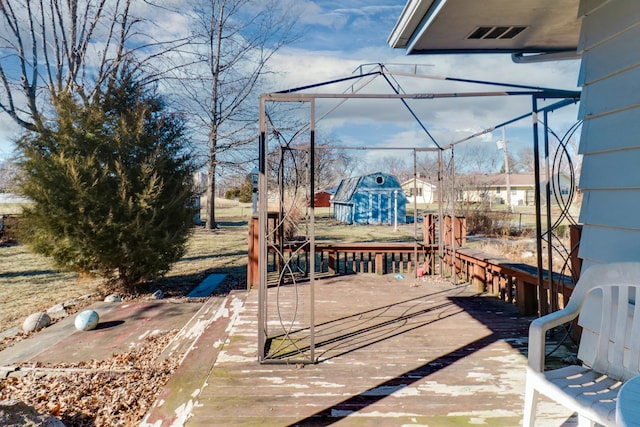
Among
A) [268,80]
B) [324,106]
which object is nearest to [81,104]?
[324,106]

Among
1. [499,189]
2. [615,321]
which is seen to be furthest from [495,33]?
[499,189]

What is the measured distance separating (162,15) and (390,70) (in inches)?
342

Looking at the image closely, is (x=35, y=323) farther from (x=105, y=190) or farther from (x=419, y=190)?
(x=419, y=190)

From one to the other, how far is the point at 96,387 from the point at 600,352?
9.93 ft

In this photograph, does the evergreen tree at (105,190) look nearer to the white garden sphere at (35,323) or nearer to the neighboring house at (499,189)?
the white garden sphere at (35,323)

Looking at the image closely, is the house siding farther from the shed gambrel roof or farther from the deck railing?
the shed gambrel roof

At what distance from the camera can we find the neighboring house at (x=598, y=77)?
70.9 inches

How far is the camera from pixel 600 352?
1674 mm

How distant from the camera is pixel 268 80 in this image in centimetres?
1353

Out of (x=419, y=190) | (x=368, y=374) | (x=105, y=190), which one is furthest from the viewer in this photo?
(x=419, y=190)

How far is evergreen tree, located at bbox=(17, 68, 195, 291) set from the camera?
5.31m

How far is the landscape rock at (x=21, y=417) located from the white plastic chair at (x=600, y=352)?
2.28 m

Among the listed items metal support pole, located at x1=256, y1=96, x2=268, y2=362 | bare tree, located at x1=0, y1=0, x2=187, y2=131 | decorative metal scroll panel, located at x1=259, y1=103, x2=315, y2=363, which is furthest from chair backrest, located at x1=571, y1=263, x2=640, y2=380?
bare tree, located at x1=0, y1=0, x2=187, y2=131

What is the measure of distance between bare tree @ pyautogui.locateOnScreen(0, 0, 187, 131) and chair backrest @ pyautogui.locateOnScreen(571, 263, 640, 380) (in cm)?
866
